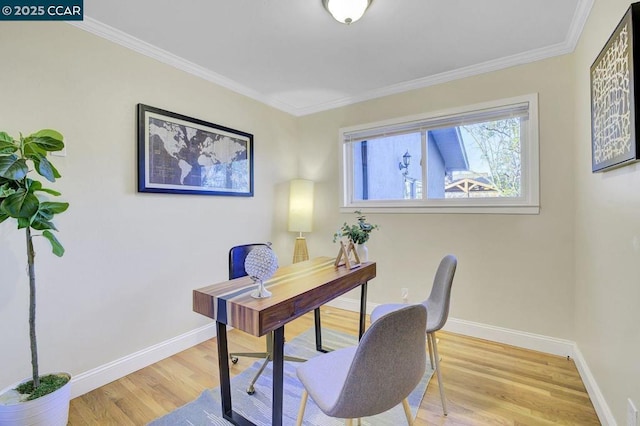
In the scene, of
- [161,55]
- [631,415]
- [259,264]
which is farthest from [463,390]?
[161,55]

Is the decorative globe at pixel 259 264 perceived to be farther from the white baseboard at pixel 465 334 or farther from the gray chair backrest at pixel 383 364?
the white baseboard at pixel 465 334

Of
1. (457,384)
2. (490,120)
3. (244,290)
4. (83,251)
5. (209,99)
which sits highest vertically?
(209,99)

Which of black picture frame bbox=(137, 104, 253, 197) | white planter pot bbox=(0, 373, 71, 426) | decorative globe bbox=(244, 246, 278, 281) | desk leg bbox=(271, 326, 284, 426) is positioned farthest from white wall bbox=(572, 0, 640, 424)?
black picture frame bbox=(137, 104, 253, 197)

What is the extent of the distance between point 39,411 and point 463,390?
2313 mm

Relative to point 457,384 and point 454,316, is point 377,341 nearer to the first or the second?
point 457,384

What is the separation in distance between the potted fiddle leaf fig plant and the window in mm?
2534

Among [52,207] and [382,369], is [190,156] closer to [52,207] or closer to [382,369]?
[52,207]

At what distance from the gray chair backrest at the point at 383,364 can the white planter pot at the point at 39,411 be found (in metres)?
1.41

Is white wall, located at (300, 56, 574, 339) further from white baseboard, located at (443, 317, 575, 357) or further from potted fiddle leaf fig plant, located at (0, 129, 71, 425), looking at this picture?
potted fiddle leaf fig plant, located at (0, 129, 71, 425)

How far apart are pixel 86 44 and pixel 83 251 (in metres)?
1.36

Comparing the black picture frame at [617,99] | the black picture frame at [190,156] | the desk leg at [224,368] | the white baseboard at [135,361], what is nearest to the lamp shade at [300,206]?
the black picture frame at [190,156]

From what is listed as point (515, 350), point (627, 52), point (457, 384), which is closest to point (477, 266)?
point (515, 350)

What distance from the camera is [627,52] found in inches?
47.7

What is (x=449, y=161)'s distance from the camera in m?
2.83
